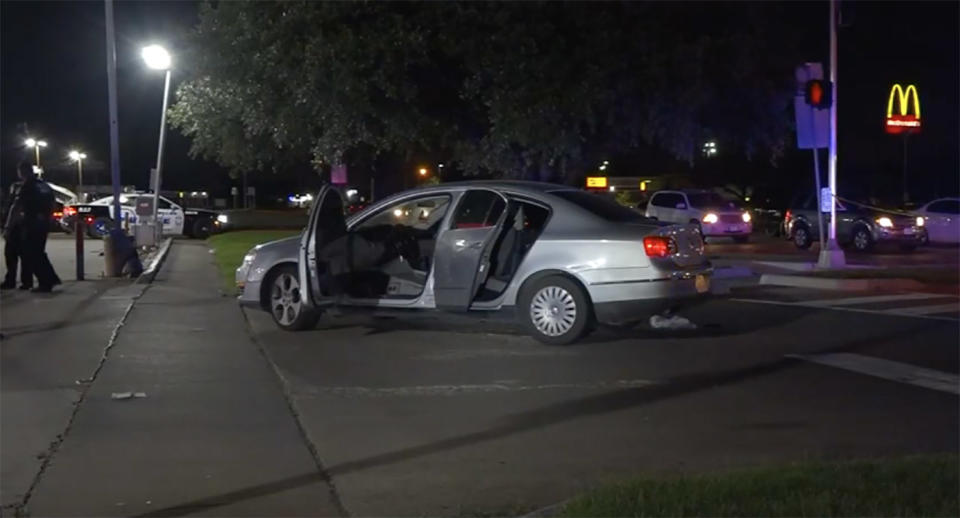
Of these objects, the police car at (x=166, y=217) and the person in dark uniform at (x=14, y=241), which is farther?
the police car at (x=166, y=217)

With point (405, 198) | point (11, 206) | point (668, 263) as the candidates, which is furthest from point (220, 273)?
point (668, 263)

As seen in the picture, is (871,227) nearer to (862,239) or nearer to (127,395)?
(862,239)

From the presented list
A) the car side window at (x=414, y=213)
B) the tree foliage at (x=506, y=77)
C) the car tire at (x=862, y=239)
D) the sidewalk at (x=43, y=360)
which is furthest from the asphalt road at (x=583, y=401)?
the car tire at (x=862, y=239)

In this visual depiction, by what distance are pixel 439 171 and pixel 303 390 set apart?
22.9m

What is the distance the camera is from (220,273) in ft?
70.7

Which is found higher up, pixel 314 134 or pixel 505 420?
pixel 314 134

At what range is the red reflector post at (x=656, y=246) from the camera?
38.7 ft

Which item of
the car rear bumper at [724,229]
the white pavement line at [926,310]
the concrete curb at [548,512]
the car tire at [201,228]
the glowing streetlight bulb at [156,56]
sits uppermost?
the glowing streetlight bulb at [156,56]

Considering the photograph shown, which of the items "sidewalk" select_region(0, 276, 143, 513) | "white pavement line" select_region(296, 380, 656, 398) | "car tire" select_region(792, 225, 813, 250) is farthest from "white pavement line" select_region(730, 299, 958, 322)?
"car tire" select_region(792, 225, 813, 250)

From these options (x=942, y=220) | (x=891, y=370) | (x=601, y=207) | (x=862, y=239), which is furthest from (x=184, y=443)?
(x=942, y=220)

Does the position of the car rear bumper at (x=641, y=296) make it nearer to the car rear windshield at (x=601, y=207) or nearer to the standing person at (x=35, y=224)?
the car rear windshield at (x=601, y=207)

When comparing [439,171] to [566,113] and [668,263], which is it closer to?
[566,113]

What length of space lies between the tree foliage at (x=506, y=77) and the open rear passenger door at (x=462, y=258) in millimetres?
6136

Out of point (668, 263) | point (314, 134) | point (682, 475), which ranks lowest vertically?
point (682, 475)
